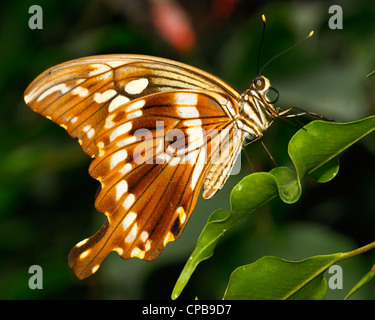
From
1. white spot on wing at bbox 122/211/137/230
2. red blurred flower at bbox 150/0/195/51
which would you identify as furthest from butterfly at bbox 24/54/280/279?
red blurred flower at bbox 150/0/195/51

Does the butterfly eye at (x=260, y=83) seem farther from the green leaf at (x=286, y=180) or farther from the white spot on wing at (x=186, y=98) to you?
the green leaf at (x=286, y=180)

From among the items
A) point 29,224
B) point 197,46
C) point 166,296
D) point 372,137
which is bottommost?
point 166,296

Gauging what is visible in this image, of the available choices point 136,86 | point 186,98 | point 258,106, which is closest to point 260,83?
point 258,106

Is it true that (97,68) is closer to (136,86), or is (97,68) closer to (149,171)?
(136,86)

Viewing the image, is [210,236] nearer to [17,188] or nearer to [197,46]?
[17,188]

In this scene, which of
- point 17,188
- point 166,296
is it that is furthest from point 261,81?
point 17,188

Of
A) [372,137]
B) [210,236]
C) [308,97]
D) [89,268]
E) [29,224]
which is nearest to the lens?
[210,236]
